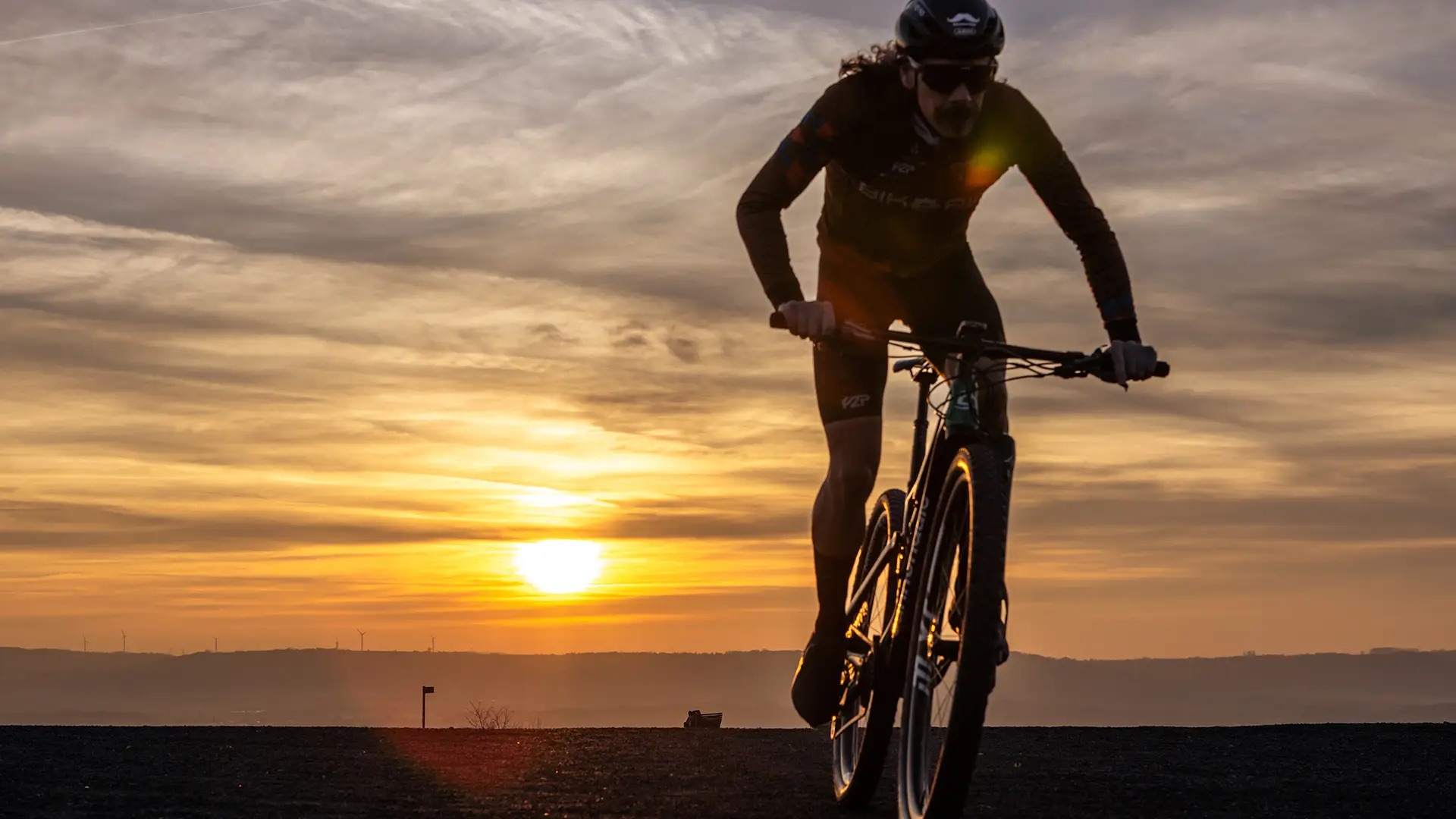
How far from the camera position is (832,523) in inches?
264

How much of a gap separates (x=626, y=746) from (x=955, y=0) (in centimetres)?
550

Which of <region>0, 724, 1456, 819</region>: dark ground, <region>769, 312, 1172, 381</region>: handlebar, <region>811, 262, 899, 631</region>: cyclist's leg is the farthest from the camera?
<region>0, 724, 1456, 819</region>: dark ground

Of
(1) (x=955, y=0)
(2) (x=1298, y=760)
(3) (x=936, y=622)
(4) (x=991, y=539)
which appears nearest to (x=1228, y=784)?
(2) (x=1298, y=760)

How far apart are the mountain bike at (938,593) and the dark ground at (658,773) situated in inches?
25.1

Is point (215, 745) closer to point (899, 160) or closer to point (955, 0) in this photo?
point (899, 160)

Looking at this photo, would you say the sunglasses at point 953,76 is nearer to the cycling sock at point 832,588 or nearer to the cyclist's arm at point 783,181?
the cyclist's arm at point 783,181

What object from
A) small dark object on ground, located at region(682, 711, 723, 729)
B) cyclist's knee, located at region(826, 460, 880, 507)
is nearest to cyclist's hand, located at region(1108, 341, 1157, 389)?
cyclist's knee, located at region(826, 460, 880, 507)

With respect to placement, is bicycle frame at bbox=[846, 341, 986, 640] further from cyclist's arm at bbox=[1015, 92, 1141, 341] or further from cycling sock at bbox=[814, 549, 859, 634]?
cyclist's arm at bbox=[1015, 92, 1141, 341]

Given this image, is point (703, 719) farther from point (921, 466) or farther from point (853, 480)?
point (921, 466)

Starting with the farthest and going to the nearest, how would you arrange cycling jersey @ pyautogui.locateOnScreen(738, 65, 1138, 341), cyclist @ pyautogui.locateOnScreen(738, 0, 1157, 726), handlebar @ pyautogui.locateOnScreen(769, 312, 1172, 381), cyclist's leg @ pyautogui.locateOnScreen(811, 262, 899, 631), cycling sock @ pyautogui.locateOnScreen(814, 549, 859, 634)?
cycling sock @ pyautogui.locateOnScreen(814, 549, 859, 634)
cyclist's leg @ pyautogui.locateOnScreen(811, 262, 899, 631)
cycling jersey @ pyautogui.locateOnScreen(738, 65, 1138, 341)
cyclist @ pyautogui.locateOnScreen(738, 0, 1157, 726)
handlebar @ pyautogui.locateOnScreen(769, 312, 1172, 381)

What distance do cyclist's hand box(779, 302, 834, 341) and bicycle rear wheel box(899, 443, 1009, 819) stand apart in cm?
62

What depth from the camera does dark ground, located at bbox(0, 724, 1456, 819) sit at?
6344 millimetres

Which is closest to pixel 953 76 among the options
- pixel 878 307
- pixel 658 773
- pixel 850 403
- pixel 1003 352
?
pixel 1003 352

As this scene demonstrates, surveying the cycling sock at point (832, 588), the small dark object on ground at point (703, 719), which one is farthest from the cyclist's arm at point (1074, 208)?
the small dark object on ground at point (703, 719)
